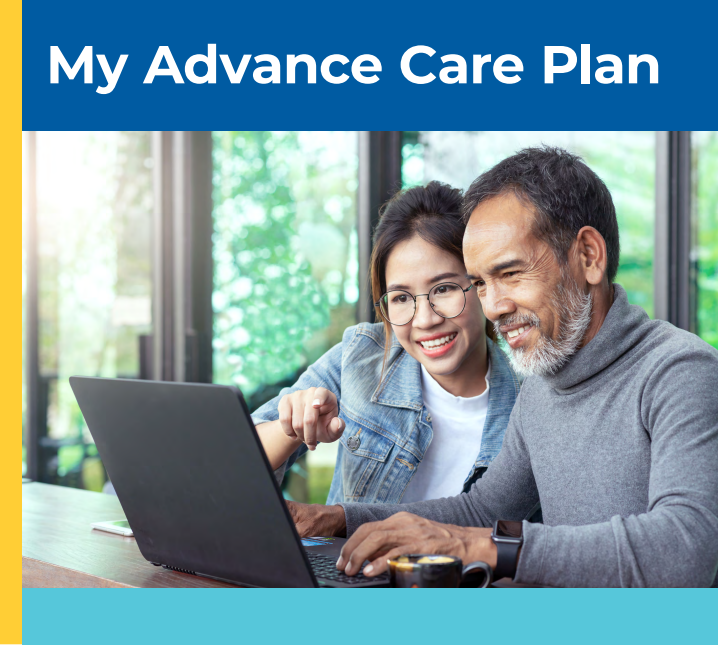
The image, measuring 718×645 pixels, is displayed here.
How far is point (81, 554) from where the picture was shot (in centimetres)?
149

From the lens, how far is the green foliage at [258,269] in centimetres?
427

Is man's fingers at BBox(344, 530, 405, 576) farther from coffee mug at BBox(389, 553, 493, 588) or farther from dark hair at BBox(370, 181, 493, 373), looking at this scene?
dark hair at BBox(370, 181, 493, 373)

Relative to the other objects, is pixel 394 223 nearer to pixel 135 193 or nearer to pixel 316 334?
pixel 316 334

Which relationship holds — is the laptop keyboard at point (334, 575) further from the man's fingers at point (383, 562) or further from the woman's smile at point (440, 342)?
the woman's smile at point (440, 342)

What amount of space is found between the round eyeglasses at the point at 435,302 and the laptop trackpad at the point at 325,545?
0.64 meters

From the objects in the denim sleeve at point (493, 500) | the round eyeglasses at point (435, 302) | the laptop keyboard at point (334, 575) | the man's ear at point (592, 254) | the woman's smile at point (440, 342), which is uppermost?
the man's ear at point (592, 254)

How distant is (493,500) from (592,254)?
0.54 meters

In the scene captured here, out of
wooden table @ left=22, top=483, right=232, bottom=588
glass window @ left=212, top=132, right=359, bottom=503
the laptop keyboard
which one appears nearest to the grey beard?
the laptop keyboard

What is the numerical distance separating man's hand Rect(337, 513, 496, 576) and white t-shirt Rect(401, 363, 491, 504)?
0.72 metres

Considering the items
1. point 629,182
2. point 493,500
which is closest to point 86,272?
point 629,182

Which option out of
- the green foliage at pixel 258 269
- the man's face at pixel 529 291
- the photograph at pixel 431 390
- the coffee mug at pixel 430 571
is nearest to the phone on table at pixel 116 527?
the photograph at pixel 431 390

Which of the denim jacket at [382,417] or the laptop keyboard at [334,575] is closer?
the laptop keyboard at [334,575]

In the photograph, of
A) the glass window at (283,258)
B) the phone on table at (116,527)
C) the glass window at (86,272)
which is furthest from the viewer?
the glass window at (86,272)

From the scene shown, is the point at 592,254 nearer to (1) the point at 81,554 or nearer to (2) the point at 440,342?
(2) the point at 440,342
